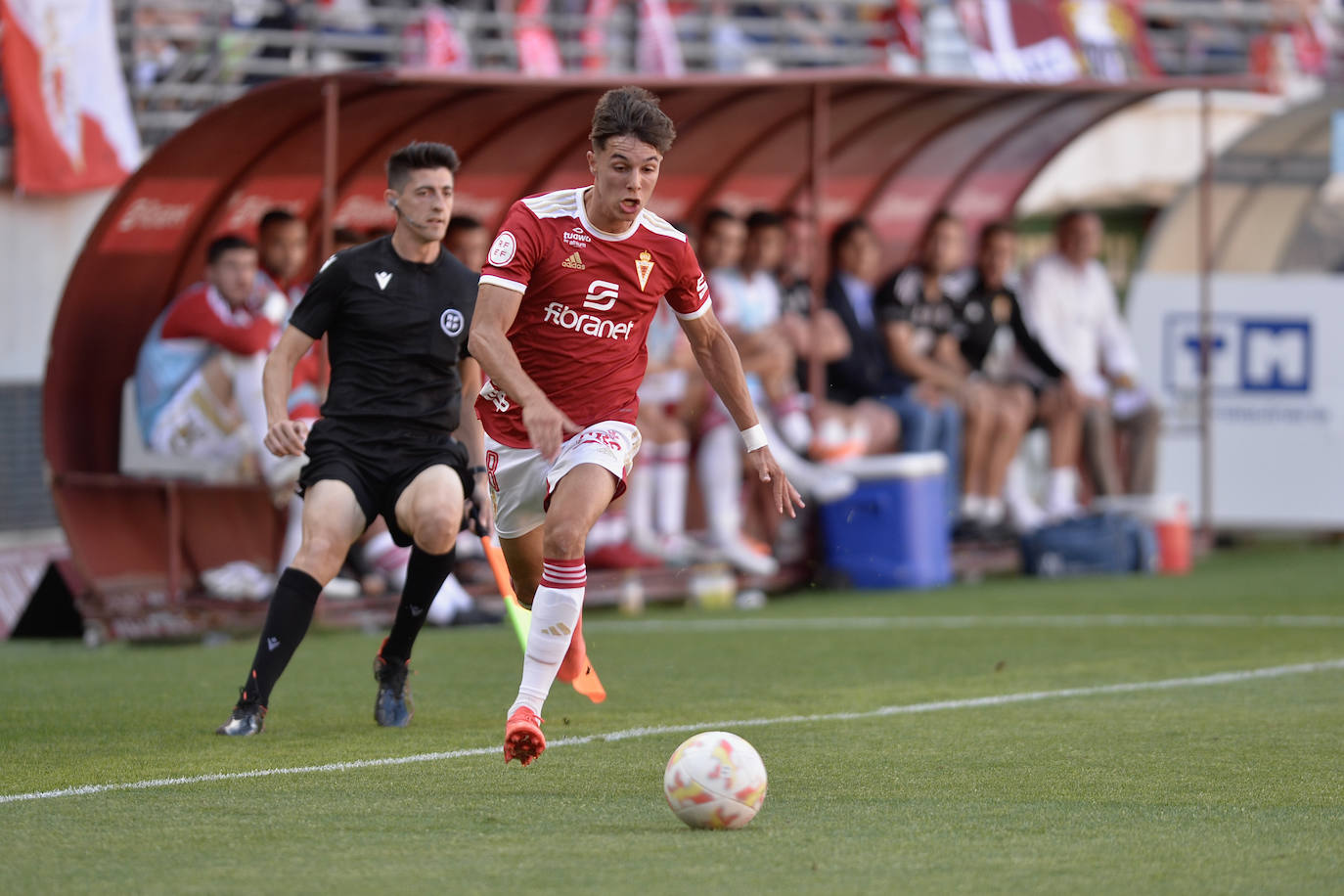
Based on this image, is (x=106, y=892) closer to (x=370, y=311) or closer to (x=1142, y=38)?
(x=370, y=311)

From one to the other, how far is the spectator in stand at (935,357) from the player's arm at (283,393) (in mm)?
7205

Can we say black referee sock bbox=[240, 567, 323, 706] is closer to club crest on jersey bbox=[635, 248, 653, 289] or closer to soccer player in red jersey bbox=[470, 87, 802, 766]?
soccer player in red jersey bbox=[470, 87, 802, 766]

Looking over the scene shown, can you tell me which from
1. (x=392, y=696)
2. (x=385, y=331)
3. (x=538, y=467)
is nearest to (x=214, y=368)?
(x=385, y=331)

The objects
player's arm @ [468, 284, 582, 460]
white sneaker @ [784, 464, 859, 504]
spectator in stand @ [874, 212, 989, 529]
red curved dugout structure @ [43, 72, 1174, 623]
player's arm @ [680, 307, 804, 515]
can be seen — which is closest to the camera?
player's arm @ [468, 284, 582, 460]

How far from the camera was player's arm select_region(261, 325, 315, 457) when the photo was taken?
738 centimetres

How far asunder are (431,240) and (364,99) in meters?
4.02

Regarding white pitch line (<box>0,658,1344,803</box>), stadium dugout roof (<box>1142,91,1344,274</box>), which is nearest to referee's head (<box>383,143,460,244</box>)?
white pitch line (<box>0,658,1344,803</box>)

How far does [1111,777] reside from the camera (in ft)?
21.4

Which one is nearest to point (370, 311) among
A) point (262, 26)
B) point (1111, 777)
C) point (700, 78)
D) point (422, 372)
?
point (422, 372)

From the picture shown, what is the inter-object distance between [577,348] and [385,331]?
118 centimetres

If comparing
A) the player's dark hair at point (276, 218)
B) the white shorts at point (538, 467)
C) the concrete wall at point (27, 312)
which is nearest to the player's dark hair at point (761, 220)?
the player's dark hair at point (276, 218)

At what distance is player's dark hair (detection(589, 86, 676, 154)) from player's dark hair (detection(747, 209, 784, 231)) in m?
6.87

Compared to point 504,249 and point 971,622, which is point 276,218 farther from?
point 504,249

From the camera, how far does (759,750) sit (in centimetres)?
713
